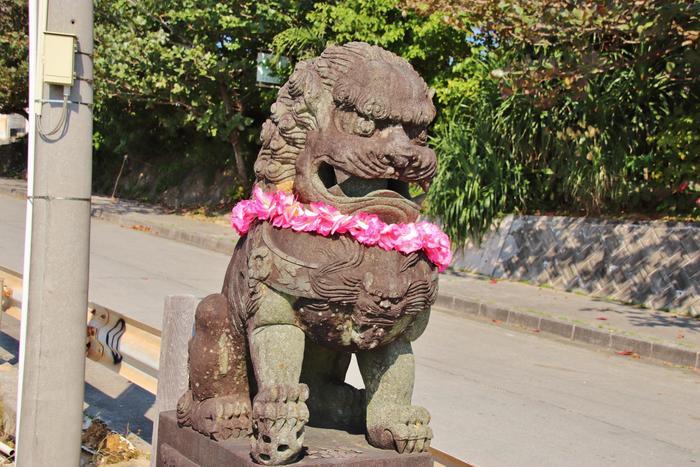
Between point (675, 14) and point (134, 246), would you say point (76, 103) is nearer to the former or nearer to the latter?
point (675, 14)

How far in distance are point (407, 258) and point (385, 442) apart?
0.61m

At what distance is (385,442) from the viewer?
9.33 feet

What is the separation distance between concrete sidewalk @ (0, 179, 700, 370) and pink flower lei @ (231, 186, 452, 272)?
19.5 ft

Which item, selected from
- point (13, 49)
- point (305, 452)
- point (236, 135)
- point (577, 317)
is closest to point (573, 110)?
point (577, 317)

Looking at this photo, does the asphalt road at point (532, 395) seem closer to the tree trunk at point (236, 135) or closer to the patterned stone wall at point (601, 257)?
the patterned stone wall at point (601, 257)

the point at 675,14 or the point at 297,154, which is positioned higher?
the point at 675,14

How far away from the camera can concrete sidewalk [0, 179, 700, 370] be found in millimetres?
8297

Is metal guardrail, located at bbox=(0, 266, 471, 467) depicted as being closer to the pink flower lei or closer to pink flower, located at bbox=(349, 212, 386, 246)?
the pink flower lei

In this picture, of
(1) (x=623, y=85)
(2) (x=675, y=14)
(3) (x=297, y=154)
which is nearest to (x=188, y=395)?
(3) (x=297, y=154)

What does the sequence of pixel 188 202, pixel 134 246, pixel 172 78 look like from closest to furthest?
1. pixel 134 246
2. pixel 172 78
3. pixel 188 202

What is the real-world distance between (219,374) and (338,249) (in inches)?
26.1

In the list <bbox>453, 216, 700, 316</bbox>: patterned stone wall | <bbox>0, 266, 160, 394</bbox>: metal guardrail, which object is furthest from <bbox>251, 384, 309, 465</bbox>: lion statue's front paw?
<bbox>453, 216, 700, 316</bbox>: patterned stone wall

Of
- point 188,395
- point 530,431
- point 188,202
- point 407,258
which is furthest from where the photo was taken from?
point 188,202

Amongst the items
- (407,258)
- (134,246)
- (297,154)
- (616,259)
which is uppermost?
(297,154)
